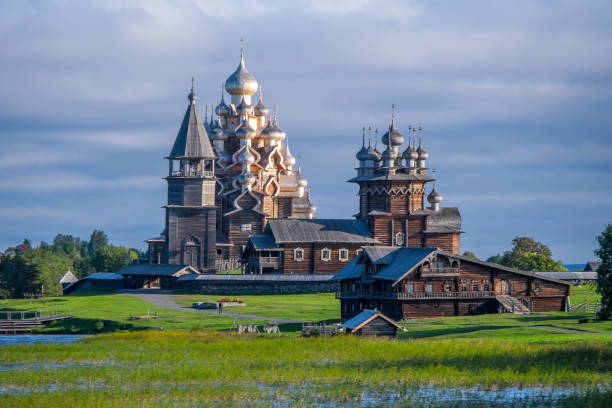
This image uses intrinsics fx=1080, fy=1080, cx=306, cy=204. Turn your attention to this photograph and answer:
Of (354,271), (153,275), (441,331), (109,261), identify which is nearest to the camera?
(441,331)

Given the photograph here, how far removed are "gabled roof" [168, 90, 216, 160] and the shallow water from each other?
89.5 ft

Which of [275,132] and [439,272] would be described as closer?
[439,272]

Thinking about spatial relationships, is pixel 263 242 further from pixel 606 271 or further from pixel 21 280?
pixel 606 271

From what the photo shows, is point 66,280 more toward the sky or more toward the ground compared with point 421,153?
more toward the ground

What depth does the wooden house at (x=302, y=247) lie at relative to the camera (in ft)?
284

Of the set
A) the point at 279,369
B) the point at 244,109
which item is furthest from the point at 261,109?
the point at 279,369

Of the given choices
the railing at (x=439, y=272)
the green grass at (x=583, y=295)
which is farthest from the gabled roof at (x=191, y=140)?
the green grass at (x=583, y=295)

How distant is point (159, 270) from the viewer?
85.4 meters

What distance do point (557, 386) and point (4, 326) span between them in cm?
3951

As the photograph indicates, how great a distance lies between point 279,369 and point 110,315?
29362 mm

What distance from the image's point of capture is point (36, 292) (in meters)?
86.7

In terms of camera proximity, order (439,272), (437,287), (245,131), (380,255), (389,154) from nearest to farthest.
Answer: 1. (439,272)
2. (437,287)
3. (380,255)
4. (389,154)
5. (245,131)

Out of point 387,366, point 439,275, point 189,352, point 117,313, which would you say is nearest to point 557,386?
point 387,366

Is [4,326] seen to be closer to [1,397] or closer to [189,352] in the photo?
[189,352]
